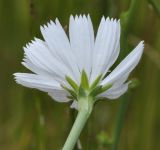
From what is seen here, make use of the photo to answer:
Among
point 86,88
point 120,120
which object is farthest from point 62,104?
point 86,88

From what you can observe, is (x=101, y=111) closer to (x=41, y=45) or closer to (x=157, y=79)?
(x=157, y=79)

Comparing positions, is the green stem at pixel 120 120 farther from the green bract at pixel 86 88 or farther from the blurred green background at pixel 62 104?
the blurred green background at pixel 62 104

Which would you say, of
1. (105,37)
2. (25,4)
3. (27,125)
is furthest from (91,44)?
(25,4)

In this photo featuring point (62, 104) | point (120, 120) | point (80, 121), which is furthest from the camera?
point (62, 104)

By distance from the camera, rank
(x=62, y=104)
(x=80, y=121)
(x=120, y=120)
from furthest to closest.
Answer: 1. (x=62, y=104)
2. (x=120, y=120)
3. (x=80, y=121)

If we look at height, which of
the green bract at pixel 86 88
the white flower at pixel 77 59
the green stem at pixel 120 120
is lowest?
the green stem at pixel 120 120

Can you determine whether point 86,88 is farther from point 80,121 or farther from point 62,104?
point 62,104

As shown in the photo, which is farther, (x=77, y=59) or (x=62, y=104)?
(x=62, y=104)

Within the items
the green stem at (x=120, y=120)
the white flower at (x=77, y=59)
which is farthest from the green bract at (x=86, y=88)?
the green stem at (x=120, y=120)
